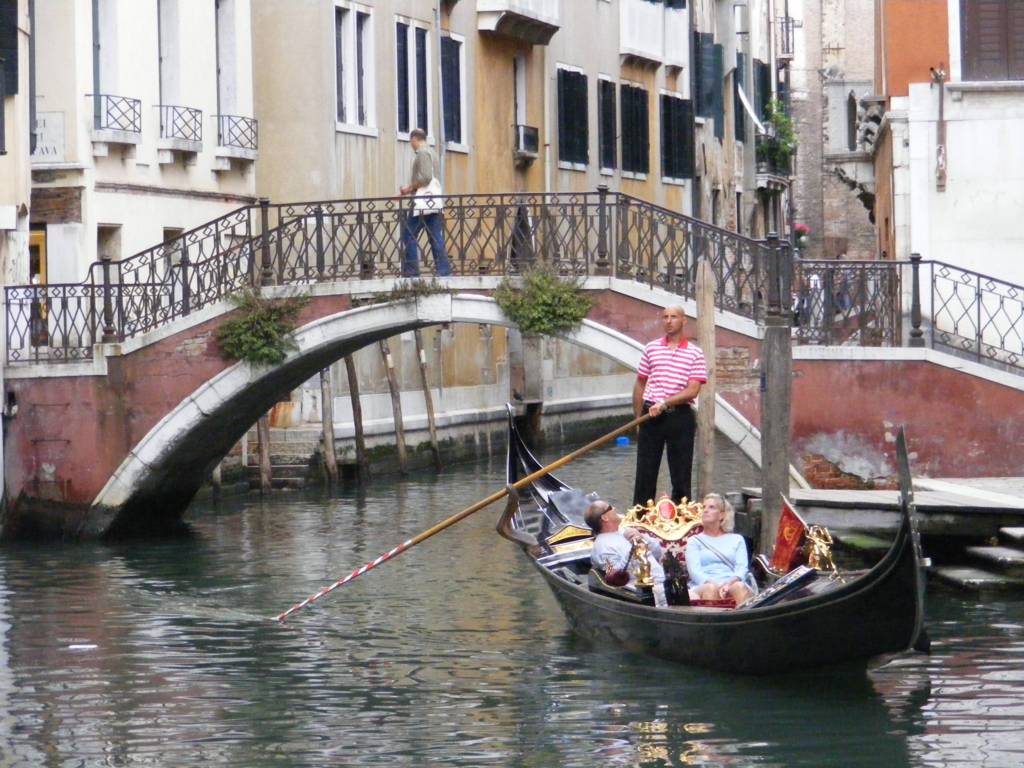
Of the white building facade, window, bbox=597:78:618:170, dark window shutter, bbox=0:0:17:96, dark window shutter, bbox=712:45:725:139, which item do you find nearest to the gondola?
dark window shutter, bbox=0:0:17:96

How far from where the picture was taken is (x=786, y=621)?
30.7 feet

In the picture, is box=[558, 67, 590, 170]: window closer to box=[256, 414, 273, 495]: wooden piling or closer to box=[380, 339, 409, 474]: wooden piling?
box=[380, 339, 409, 474]: wooden piling

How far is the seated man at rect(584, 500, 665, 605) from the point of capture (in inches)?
409

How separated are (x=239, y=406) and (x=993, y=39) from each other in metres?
5.79

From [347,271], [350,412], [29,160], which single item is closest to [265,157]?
[350,412]

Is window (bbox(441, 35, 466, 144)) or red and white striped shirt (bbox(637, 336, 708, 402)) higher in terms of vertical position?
window (bbox(441, 35, 466, 144))

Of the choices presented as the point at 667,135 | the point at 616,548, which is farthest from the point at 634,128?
the point at 616,548

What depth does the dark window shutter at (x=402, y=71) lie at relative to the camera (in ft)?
71.7

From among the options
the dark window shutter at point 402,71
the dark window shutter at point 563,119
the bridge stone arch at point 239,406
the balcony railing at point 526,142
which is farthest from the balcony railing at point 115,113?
the dark window shutter at point 563,119

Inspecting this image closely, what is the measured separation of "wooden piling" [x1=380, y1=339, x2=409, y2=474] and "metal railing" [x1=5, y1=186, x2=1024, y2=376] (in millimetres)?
4578

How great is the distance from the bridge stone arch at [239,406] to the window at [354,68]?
15.4 ft

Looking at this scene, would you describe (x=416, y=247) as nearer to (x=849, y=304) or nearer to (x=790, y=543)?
(x=849, y=304)

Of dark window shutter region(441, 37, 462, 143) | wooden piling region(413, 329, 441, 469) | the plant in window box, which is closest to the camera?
wooden piling region(413, 329, 441, 469)

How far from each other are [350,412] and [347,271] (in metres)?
5.72
